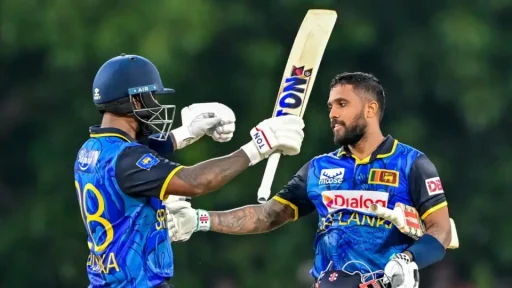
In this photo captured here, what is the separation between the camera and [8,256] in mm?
13641

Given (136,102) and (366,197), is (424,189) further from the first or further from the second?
(136,102)

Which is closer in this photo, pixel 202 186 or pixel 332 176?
pixel 202 186

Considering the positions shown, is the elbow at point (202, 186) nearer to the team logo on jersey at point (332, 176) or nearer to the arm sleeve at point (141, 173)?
the arm sleeve at point (141, 173)

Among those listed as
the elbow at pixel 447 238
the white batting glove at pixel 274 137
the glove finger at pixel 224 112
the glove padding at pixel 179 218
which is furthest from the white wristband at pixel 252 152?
the elbow at pixel 447 238

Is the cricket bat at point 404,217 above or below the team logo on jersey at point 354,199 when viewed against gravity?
below

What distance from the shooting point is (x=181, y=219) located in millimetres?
6426

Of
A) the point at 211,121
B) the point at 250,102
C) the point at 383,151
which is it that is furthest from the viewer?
the point at 250,102

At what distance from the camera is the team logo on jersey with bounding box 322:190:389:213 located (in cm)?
606

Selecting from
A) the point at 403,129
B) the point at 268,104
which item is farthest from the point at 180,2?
the point at 403,129

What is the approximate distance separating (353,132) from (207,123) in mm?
698

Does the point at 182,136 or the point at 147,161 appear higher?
the point at 182,136

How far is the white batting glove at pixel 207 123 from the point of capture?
6.27 meters

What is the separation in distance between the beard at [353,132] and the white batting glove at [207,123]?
516 millimetres

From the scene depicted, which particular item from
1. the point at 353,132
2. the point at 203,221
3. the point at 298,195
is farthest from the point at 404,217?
the point at 203,221
